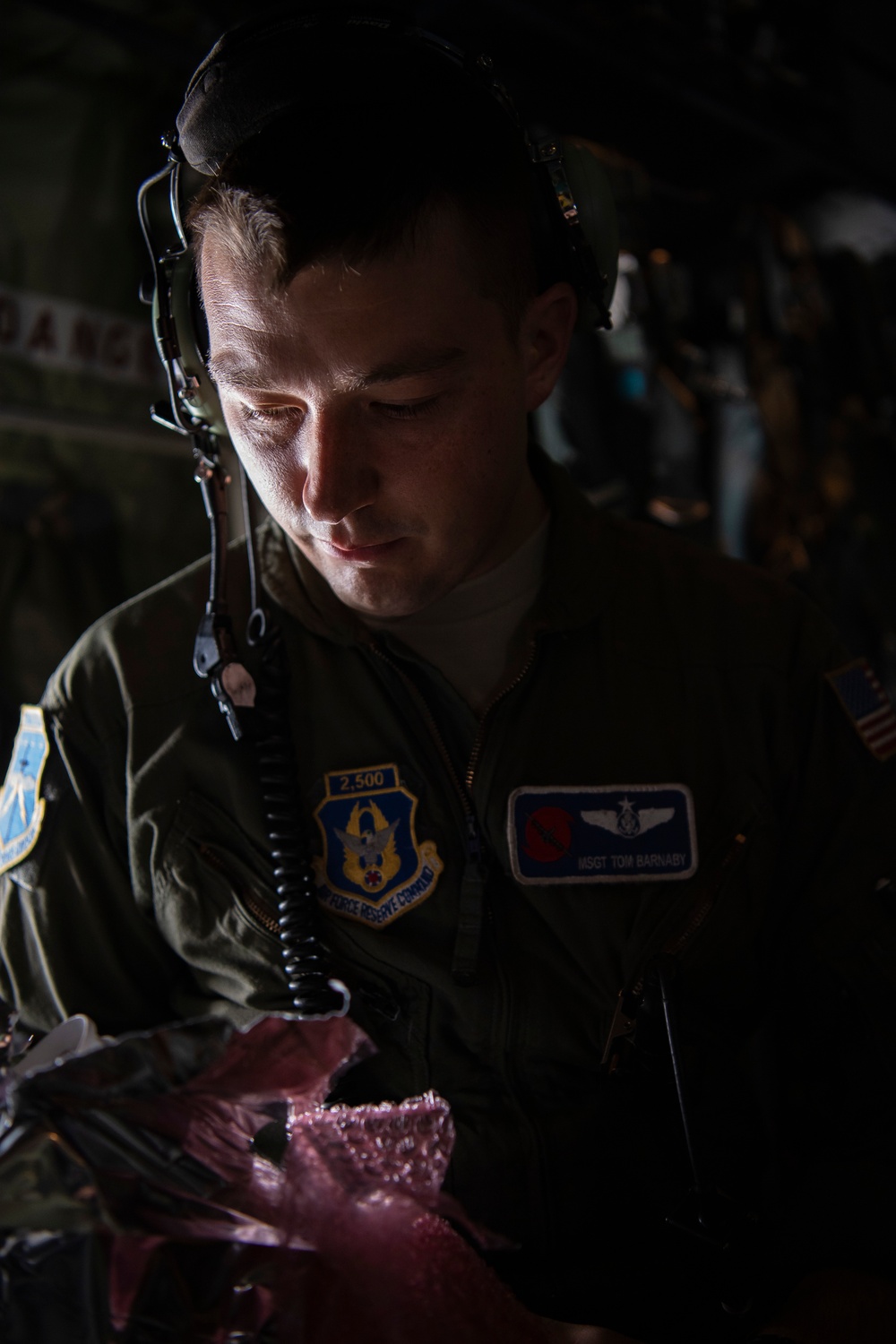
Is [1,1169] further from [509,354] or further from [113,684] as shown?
[509,354]

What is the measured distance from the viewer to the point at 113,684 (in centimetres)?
112

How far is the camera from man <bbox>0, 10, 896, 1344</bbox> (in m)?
0.91

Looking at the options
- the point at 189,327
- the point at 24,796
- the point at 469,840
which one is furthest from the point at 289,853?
the point at 189,327

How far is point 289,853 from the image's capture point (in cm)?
103

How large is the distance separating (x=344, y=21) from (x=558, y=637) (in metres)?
0.65

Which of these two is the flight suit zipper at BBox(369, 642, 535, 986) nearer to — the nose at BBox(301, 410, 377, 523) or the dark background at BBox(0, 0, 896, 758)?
the nose at BBox(301, 410, 377, 523)

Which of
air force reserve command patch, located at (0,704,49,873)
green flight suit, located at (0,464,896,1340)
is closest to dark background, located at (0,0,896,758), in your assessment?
air force reserve command patch, located at (0,704,49,873)

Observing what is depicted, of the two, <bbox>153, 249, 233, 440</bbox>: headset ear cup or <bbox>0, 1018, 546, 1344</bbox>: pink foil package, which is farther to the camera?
<bbox>153, 249, 233, 440</bbox>: headset ear cup

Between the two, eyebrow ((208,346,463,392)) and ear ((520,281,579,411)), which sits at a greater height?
ear ((520,281,579,411))

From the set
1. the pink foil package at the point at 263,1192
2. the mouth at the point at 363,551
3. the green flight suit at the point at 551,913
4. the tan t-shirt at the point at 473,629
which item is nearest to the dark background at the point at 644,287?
the green flight suit at the point at 551,913

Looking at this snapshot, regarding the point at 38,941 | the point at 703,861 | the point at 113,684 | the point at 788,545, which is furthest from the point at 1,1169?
the point at 788,545

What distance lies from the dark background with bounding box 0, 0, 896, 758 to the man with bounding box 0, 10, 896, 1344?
110 cm

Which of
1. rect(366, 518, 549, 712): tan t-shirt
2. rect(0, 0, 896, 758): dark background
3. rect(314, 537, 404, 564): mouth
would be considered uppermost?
rect(0, 0, 896, 758): dark background

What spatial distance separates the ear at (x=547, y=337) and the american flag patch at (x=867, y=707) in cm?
49
